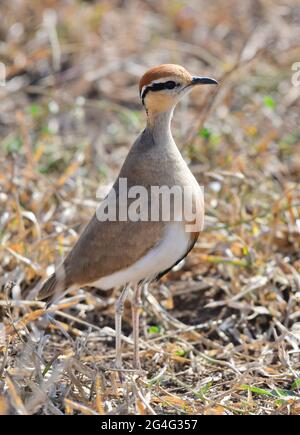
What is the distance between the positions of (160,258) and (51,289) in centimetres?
49

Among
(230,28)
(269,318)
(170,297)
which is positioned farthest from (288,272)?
(230,28)

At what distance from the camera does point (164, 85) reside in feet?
11.1

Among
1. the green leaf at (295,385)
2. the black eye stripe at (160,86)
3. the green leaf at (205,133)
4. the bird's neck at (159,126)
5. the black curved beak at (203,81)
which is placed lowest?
the green leaf at (295,385)

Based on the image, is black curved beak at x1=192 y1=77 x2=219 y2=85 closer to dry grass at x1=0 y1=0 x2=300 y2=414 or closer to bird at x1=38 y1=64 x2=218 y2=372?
bird at x1=38 y1=64 x2=218 y2=372

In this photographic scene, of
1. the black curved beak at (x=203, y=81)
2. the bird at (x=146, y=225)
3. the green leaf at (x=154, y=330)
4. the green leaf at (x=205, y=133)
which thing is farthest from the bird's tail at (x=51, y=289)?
the green leaf at (x=205, y=133)

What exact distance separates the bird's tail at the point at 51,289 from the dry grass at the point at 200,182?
0.11 metres

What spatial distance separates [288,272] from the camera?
13.6 feet

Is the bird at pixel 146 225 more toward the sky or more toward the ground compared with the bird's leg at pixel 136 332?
more toward the sky

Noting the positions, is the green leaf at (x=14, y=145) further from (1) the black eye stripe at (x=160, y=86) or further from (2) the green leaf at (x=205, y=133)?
(1) the black eye stripe at (x=160, y=86)

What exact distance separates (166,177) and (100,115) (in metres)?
2.73

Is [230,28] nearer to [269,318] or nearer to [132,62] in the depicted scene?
[132,62]

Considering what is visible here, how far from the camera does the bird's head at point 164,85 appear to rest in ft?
11.1

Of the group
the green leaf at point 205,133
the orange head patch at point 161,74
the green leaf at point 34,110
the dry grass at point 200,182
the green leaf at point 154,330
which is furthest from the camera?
the green leaf at point 34,110

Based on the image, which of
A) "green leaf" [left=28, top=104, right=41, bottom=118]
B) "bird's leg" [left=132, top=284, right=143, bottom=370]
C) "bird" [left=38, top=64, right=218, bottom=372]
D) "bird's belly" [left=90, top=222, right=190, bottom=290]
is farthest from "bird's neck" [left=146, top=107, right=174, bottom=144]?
"green leaf" [left=28, top=104, right=41, bottom=118]
